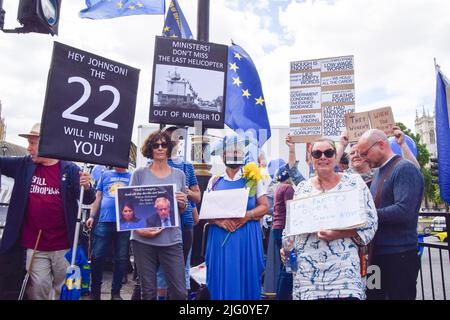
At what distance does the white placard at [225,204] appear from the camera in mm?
3924

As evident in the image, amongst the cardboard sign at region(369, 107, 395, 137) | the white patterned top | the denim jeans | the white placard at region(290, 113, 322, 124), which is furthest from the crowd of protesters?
the white placard at region(290, 113, 322, 124)

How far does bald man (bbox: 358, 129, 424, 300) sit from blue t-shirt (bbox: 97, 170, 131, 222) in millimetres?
3212

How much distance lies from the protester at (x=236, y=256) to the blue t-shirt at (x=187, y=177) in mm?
380

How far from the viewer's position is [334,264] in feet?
9.19

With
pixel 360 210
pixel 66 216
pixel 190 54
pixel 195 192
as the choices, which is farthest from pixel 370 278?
pixel 190 54

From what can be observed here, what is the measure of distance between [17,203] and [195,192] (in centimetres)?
171

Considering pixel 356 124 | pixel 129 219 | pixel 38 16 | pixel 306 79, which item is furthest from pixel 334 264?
pixel 38 16

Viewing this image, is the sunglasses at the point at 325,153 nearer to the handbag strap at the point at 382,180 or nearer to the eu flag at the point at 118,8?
the handbag strap at the point at 382,180

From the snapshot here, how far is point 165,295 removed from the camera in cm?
404

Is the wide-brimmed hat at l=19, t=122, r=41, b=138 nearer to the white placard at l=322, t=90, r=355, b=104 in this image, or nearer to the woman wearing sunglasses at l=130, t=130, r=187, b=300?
the woman wearing sunglasses at l=130, t=130, r=187, b=300

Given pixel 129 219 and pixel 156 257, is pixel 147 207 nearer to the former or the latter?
pixel 129 219

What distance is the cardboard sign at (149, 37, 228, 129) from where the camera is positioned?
188 inches

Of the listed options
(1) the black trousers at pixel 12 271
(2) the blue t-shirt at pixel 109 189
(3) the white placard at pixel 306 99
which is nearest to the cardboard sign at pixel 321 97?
(3) the white placard at pixel 306 99

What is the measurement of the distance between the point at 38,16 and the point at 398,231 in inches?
171
